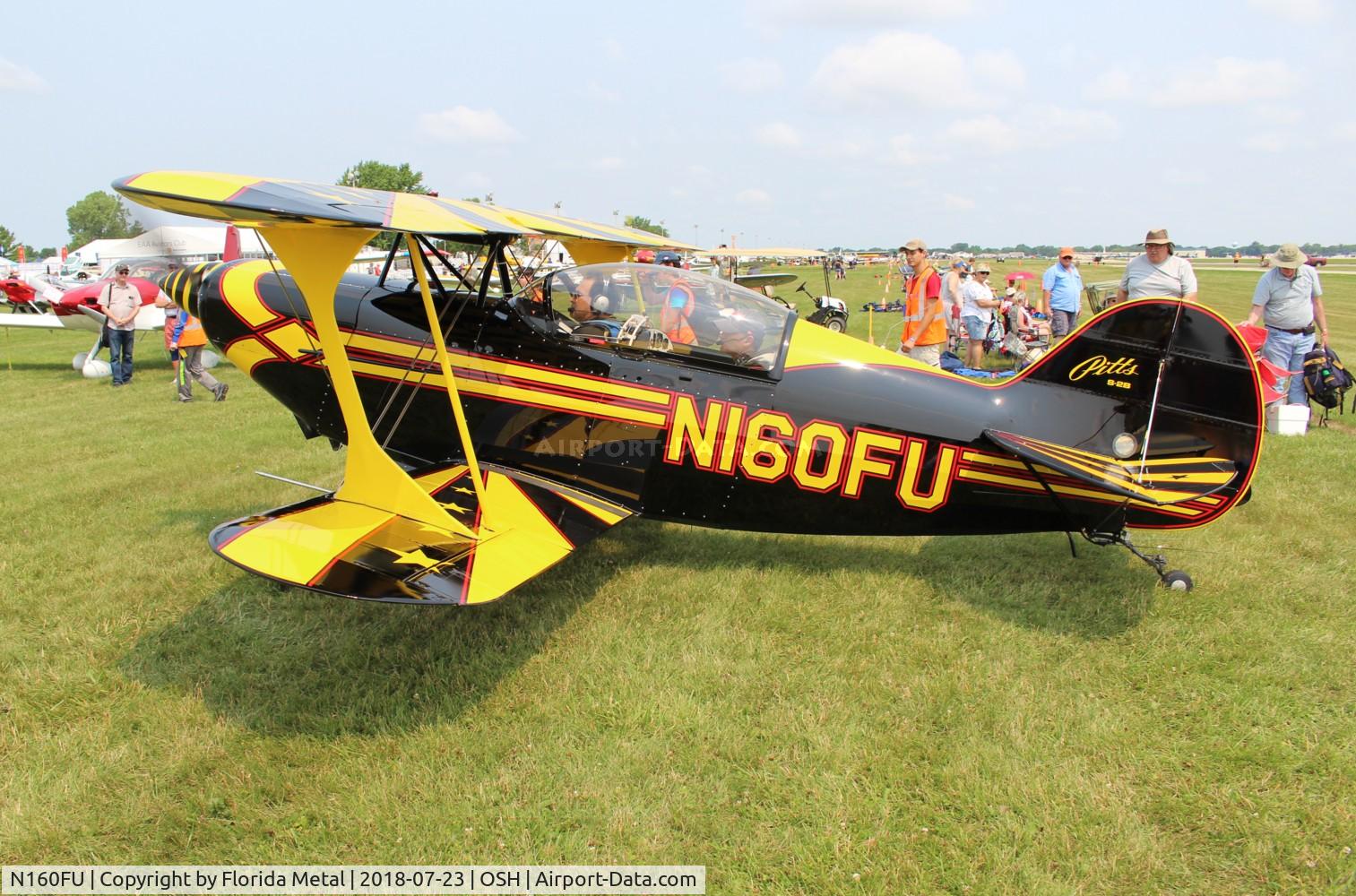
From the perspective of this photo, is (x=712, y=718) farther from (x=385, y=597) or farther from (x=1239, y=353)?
(x=1239, y=353)

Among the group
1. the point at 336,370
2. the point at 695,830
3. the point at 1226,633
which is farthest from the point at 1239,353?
the point at 336,370

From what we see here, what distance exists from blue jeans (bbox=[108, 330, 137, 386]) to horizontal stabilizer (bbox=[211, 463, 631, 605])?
9964 mm

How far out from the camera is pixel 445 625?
13.7 ft

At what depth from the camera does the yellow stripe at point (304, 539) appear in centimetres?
321

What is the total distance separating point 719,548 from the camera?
5.30m

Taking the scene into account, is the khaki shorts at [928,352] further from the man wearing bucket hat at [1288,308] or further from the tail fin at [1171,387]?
the tail fin at [1171,387]

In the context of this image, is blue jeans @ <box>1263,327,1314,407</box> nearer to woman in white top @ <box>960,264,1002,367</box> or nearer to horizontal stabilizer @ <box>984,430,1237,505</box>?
woman in white top @ <box>960,264,1002,367</box>

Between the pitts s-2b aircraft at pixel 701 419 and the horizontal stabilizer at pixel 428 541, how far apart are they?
0.02m

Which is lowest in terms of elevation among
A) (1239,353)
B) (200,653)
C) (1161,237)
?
(200,653)

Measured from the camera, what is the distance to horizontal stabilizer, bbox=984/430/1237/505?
145 inches

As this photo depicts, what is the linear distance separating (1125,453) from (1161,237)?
4.26m
